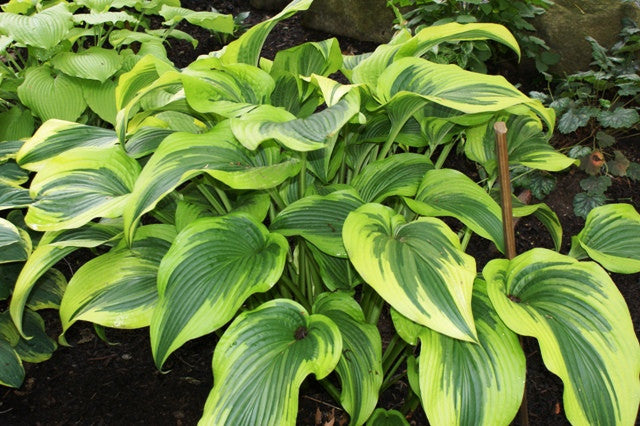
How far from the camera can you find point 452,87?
45.8 inches

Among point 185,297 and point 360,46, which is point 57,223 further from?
point 360,46

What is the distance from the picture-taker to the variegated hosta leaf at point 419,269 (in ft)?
3.01

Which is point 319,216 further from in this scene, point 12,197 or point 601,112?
point 601,112

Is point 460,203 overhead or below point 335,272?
overhead

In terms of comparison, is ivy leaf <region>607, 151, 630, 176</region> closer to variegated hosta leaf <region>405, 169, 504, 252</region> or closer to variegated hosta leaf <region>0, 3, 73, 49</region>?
variegated hosta leaf <region>405, 169, 504, 252</region>

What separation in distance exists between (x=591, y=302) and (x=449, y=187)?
0.38 m

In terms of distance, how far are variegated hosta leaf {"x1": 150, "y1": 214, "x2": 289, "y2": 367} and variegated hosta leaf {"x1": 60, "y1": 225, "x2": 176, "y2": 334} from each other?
148mm

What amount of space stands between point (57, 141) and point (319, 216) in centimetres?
65

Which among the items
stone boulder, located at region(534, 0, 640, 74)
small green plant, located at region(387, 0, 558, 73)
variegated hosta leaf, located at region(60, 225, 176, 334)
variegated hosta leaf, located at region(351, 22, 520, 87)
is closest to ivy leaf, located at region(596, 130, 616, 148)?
small green plant, located at region(387, 0, 558, 73)

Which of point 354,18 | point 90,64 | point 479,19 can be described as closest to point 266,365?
point 90,64

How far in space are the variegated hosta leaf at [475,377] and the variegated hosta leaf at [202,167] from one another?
0.41m

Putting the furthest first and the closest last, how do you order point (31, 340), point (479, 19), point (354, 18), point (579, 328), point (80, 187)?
1. point (354, 18)
2. point (479, 19)
3. point (31, 340)
4. point (80, 187)
5. point (579, 328)

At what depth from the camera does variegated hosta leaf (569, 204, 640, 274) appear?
3.69 feet

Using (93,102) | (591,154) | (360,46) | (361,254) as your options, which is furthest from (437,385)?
(360,46)
